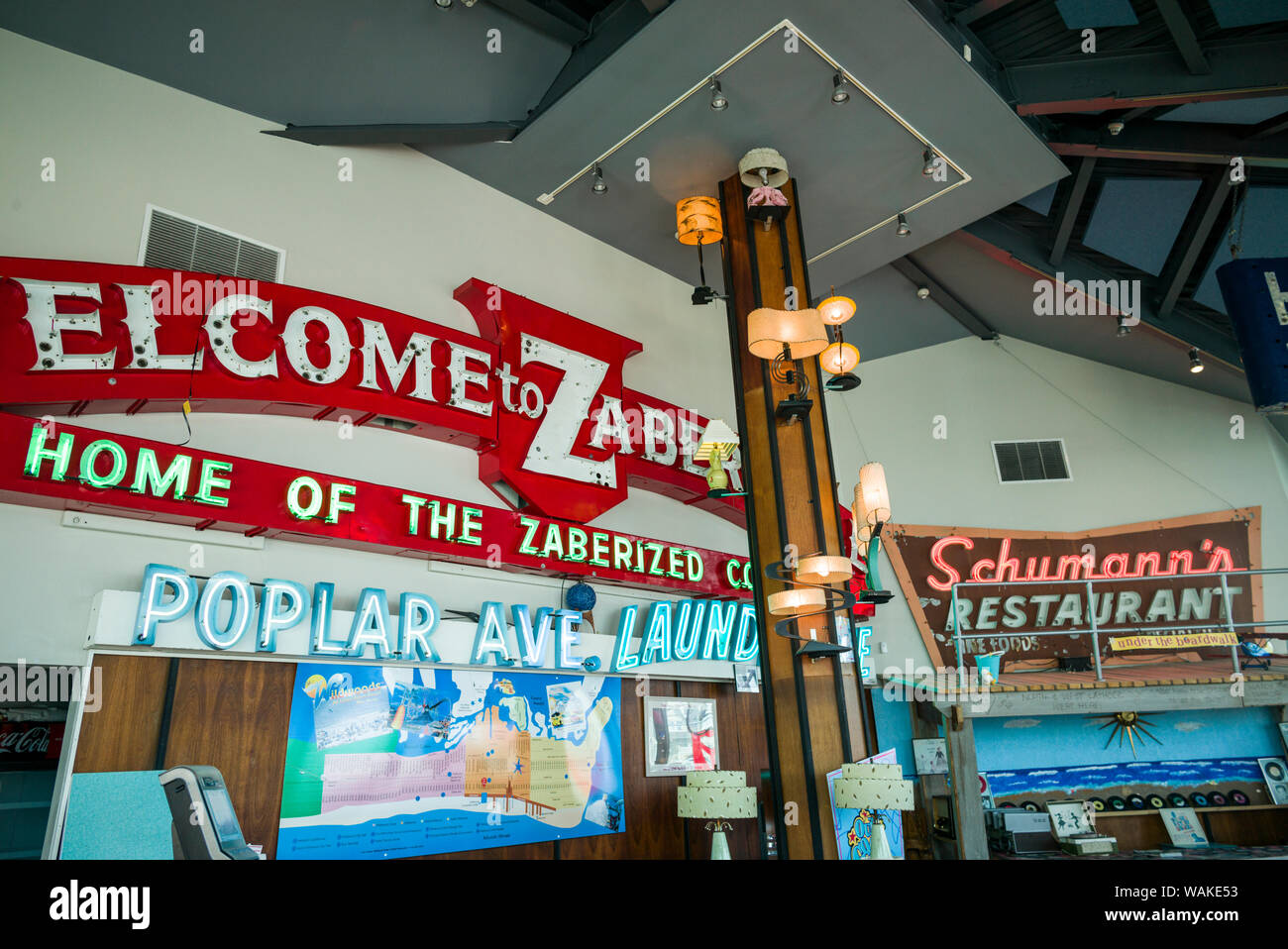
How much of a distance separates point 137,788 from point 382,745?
4.88ft

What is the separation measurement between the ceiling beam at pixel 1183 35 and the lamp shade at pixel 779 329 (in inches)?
138

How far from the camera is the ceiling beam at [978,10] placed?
637 cm

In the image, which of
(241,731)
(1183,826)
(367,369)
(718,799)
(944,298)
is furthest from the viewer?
(944,298)

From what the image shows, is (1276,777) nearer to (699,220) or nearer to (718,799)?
(718,799)

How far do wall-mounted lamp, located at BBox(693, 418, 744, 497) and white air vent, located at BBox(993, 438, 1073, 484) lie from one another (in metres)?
5.86

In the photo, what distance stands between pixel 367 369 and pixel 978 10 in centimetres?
563

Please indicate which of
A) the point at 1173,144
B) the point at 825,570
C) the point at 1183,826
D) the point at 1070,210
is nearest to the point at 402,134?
the point at 825,570

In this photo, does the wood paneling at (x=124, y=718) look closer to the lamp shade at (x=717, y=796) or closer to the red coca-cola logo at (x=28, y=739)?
the red coca-cola logo at (x=28, y=739)

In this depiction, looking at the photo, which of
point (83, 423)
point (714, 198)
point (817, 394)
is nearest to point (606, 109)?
point (714, 198)

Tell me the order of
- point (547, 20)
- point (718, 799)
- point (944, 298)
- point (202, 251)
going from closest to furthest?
point (718, 799), point (202, 251), point (547, 20), point (944, 298)

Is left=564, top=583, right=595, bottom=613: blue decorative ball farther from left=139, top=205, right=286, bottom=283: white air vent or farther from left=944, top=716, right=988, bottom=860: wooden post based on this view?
left=944, top=716, right=988, bottom=860: wooden post

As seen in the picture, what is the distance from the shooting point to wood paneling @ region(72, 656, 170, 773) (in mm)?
4324

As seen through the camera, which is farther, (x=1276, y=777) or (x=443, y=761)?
(x=1276, y=777)

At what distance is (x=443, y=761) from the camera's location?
5.75m
